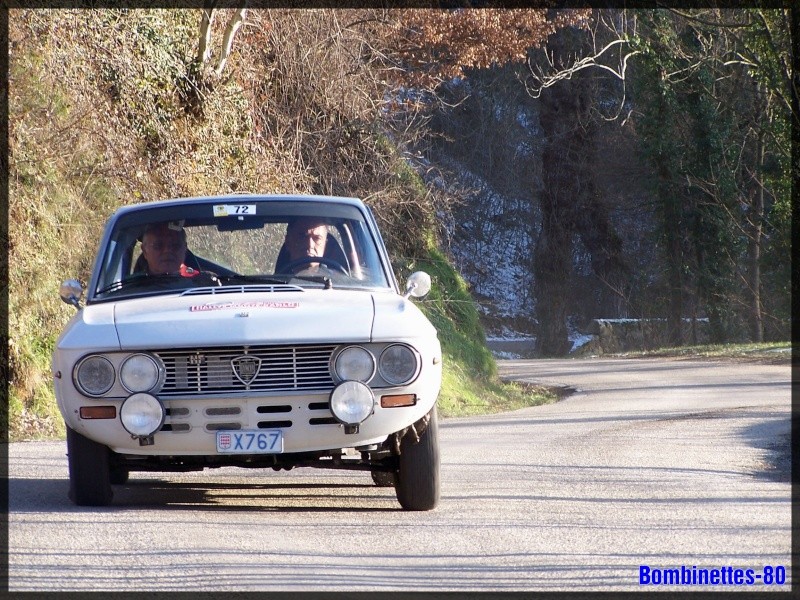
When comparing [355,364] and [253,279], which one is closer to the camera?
[355,364]

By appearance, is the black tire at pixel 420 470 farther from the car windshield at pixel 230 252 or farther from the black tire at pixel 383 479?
the car windshield at pixel 230 252

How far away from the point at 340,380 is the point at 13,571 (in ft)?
6.58

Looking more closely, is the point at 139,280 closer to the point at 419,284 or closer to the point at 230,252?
the point at 230,252

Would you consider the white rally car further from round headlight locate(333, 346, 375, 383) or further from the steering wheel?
the steering wheel

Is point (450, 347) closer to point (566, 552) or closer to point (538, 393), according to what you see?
point (538, 393)

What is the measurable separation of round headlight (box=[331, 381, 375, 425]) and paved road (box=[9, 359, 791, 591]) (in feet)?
1.97

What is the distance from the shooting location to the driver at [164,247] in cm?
782

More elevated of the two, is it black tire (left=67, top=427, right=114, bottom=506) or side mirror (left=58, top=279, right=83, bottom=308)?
side mirror (left=58, top=279, right=83, bottom=308)

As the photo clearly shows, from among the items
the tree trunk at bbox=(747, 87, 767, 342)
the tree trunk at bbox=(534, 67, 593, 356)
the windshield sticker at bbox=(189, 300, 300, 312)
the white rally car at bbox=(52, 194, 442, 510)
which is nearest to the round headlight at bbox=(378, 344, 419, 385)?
the white rally car at bbox=(52, 194, 442, 510)

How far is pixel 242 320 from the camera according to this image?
676 centimetres

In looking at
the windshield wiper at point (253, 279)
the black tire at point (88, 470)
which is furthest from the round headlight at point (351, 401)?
the black tire at point (88, 470)

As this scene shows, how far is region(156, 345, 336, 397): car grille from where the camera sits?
6.65 meters

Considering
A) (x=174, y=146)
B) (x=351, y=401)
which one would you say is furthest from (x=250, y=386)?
(x=174, y=146)

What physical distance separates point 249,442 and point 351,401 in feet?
1.93
